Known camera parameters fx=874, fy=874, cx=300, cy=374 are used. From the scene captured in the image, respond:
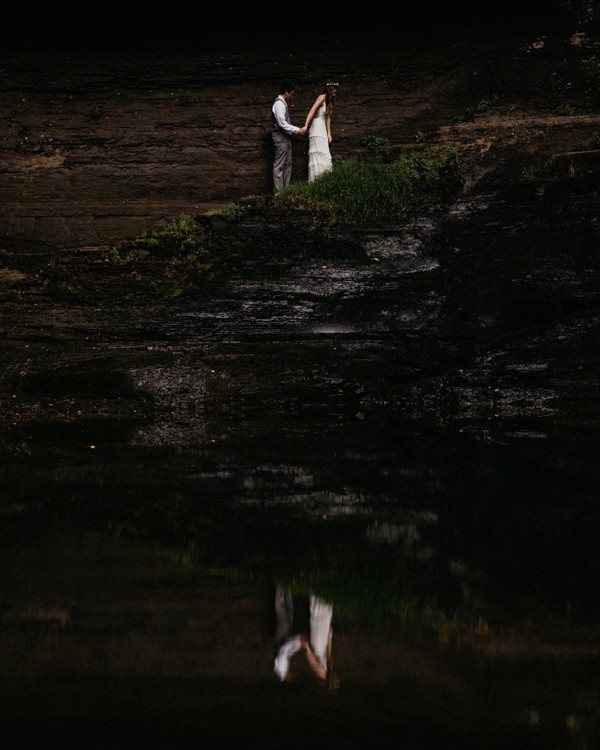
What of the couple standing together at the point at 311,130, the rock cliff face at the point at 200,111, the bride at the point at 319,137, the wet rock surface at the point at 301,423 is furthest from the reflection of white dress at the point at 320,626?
the rock cliff face at the point at 200,111

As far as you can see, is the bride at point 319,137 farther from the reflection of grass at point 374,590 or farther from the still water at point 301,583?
the reflection of grass at point 374,590

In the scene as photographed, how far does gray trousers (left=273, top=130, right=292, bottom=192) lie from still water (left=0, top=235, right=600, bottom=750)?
6.78 meters

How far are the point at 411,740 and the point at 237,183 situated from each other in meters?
14.5

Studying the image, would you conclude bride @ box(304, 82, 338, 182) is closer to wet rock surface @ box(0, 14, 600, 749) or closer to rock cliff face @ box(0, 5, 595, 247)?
rock cliff face @ box(0, 5, 595, 247)

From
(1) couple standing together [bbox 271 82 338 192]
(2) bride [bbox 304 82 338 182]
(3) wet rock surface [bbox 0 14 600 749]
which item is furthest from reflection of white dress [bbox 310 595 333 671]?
(2) bride [bbox 304 82 338 182]

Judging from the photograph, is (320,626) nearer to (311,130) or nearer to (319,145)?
(319,145)

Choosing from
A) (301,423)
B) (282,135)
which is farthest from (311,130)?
(301,423)

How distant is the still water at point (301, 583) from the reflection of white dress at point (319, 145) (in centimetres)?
657

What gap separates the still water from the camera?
8.89 ft

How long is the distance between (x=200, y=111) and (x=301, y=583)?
13.9 metres

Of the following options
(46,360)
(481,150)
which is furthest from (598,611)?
(481,150)

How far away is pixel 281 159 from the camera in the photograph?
15.3 meters

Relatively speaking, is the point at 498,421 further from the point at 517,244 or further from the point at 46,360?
the point at 46,360

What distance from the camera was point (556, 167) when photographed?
534 inches
